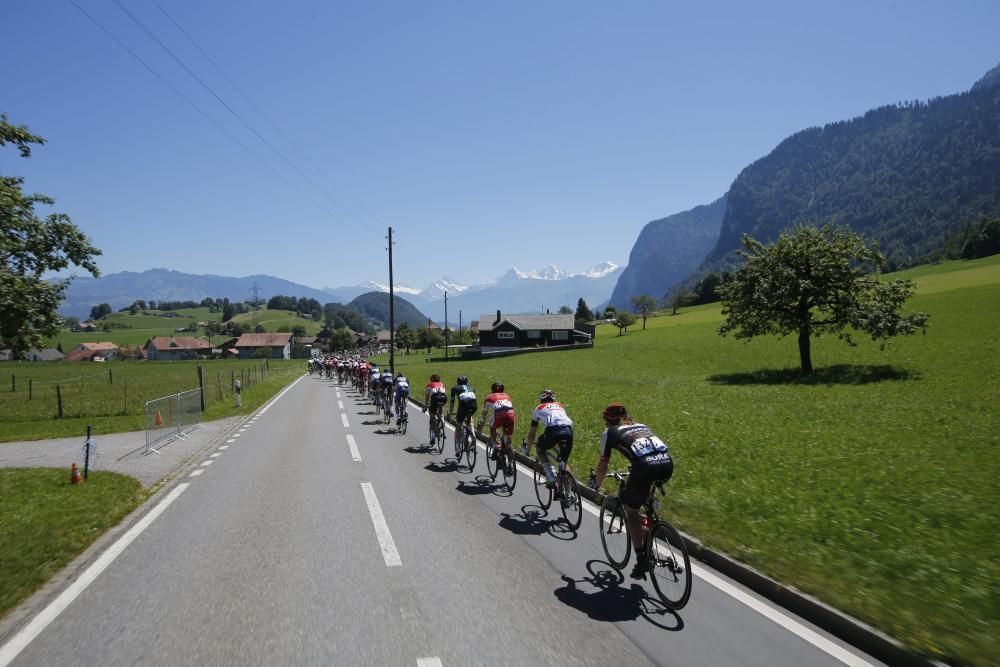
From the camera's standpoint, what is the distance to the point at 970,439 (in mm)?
12422

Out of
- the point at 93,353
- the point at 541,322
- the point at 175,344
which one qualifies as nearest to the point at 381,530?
the point at 541,322

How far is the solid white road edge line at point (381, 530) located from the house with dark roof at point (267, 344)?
507 ft

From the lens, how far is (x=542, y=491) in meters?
9.08

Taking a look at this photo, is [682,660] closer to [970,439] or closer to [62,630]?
[62,630]

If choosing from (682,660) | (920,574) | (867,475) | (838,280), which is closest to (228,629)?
(682,660)

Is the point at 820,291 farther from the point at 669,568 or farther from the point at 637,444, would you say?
the point at 669,568

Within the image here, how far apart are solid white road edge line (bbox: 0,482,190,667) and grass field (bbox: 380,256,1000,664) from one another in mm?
6965

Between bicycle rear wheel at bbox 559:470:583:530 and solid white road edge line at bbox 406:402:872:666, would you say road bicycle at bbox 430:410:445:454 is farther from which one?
solid white road edge line at bbox 406:402:872:666

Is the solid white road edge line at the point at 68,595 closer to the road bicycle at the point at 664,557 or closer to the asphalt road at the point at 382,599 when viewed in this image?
the asphalt road at the point at 382,599

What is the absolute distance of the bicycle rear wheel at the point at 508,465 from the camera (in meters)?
9.82

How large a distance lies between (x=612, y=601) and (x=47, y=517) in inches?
A: 338

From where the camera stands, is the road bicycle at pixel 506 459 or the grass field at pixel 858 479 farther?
the road bicycle at pixel 506 459

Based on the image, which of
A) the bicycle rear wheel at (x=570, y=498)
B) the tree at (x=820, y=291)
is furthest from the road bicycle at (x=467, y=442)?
the tree at (x=820, y=291)

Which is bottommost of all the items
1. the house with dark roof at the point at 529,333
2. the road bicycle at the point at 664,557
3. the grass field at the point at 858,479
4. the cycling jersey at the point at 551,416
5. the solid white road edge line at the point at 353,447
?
the solid white road edge line at the point at 353,447
